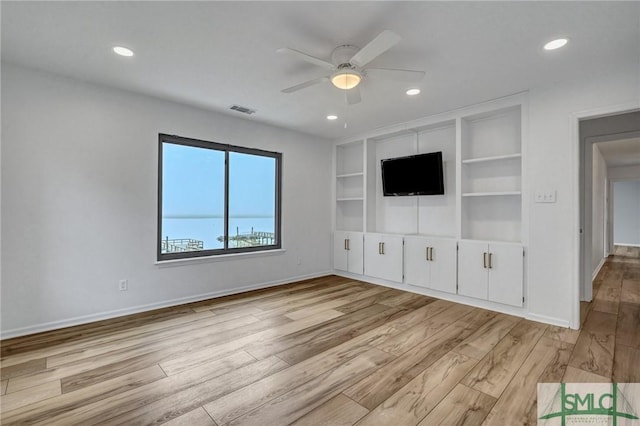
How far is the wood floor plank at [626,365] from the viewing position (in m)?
2.18

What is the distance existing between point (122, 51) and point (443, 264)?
14.4ft

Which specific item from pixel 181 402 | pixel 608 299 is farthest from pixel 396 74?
pixel 608 299

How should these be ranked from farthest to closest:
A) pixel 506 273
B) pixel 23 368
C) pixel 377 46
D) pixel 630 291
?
pixel 630 291
pixel 506 273
pixel 23 368
pixel 377 46

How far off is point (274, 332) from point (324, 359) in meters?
0.75

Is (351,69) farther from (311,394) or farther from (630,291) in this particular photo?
(630,291)

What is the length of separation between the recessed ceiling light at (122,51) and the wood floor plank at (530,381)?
3.87m

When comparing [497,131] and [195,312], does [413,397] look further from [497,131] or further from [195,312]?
[497,131]

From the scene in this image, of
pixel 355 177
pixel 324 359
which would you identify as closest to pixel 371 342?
pixel 324 359

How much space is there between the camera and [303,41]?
2.46 metres

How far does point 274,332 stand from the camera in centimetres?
304

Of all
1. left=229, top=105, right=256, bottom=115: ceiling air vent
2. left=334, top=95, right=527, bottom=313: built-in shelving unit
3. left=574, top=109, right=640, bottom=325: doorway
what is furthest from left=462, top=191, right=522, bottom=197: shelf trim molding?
left=229, top=105, right=256, bottom=115: ceiling air vent

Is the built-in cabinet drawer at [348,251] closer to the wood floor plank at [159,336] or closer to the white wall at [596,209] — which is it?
the wood floor plank at [159,336]

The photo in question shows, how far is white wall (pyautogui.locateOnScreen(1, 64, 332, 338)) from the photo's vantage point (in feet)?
9.52

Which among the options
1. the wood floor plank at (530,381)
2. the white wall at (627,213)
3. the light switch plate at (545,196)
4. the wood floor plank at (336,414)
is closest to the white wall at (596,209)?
the light switch plate at (545,196)
